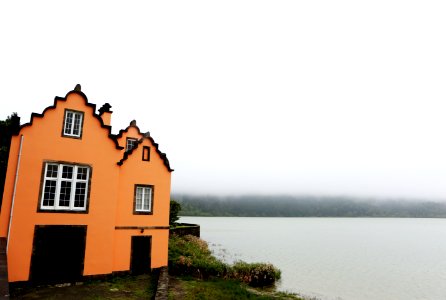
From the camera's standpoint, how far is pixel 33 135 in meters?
17.1

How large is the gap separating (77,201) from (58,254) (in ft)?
9.69

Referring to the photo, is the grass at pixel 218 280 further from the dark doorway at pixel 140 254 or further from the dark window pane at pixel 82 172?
the dark window pane at pixel 82 172

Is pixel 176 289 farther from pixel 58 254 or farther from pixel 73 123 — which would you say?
pixel 73 123

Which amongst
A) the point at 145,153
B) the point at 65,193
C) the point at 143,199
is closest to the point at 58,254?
the point at 65,193

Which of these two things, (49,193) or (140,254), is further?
(140,254)

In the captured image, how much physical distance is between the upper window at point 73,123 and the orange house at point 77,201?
0.17 feet

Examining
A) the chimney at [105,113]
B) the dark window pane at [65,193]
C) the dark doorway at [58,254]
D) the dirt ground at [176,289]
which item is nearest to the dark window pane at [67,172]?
the dark window pane at [65,193]

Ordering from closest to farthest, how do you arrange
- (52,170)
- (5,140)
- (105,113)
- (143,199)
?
(52,170)
(143,199)
(105,113)
(5,140)

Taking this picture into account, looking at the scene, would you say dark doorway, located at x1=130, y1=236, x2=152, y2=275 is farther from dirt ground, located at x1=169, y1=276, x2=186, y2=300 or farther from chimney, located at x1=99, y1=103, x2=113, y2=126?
chimney, located at x1=99, y1=103, x2=113, y2=126

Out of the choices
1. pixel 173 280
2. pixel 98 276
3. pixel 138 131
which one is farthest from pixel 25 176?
pixel 173 280

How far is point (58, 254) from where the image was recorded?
56.4 ft

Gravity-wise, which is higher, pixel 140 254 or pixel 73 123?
pixel 73 123

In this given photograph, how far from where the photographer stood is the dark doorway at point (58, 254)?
54.3 ft

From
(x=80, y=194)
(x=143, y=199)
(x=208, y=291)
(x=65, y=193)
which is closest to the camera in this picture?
(x=208, y=291)
